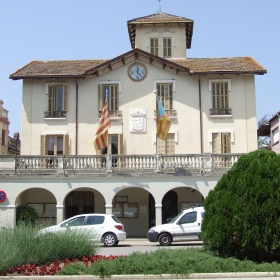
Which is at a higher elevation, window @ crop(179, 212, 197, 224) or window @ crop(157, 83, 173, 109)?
window @ crop(157, 83, 173, 109)

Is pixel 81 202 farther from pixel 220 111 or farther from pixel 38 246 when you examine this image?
pixel 38 246

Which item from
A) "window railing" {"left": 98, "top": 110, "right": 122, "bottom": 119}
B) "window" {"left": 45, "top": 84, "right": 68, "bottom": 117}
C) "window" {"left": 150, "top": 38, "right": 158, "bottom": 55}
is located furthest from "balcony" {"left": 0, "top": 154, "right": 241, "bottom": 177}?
"window" {"left": 150, "top": 38, "right": 158, "bottom": 55}

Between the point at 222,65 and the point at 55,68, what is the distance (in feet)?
33.6

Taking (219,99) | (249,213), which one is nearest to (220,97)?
(219,99)

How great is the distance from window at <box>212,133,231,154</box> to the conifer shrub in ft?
48.7

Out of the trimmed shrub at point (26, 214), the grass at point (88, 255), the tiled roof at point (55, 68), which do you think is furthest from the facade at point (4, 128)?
the grass at point (88, 255)

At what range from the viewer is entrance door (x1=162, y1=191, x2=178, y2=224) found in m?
29.4

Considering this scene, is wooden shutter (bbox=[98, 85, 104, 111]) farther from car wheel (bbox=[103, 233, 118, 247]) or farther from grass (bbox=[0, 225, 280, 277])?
grass (bbox=[0, 225, 280, 277])

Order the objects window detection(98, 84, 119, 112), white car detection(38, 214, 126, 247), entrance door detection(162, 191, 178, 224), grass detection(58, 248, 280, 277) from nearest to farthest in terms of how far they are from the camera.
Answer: grass detection(58, 248, 280, 277) → white car detection(38, 214, 126, 247) → entrance door detection(162, 191, 178, 224) → window detection(98, 84, 119, 112)

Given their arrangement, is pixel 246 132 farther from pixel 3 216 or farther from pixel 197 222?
pixel 3 216

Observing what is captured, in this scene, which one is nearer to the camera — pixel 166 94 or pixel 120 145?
pixel 120 145

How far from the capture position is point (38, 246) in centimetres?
1355

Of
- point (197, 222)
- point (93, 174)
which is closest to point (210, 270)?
point (197, 222)

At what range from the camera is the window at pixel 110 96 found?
30.0 meters
